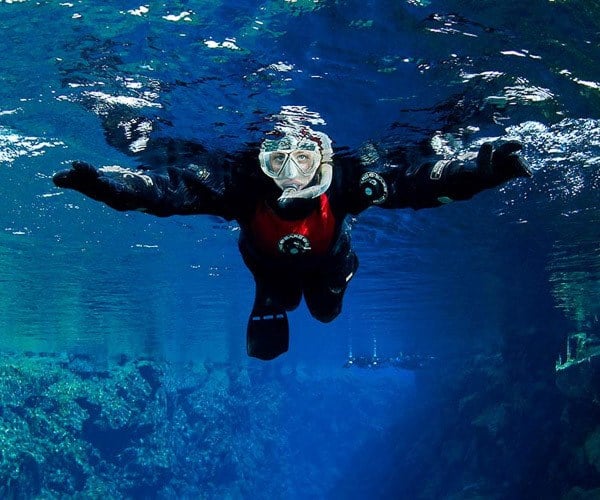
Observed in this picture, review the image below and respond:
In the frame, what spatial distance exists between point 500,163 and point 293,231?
6.52ft

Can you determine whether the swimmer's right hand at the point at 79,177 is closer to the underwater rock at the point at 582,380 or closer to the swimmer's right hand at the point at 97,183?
the swimmer's right hand at the point at 97,183

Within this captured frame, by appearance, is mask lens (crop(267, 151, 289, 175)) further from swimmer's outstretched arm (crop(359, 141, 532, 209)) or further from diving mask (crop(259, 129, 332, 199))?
swimmer's outstretched arm (crop(359, 141, 532, 209))

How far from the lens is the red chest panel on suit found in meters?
4.52

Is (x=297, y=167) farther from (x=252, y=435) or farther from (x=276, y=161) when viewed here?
(x=252, y=435)

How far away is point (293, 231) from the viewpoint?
4.51 meters

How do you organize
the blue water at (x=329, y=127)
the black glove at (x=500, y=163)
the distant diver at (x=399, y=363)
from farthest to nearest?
the distant diver at (x=399, y=363) → the blue water at (x=329, y=127) → the black glove at (x=500, y=163)

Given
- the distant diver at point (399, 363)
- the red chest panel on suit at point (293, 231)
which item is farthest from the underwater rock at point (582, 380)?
the red chest panel on suit at point (293, 231)

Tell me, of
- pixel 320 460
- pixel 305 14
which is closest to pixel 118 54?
pixel 305 14

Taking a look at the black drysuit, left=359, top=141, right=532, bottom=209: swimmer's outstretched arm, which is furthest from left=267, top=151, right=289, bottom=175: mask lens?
left=359, top=141, right=532, bottom=209: swimmer's outstretched arm

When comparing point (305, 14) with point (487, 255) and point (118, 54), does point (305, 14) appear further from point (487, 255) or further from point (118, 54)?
point (487, 255)

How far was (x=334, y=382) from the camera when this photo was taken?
48188mm

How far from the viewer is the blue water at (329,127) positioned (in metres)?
7.03

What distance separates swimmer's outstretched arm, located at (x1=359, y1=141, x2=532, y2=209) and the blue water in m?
3.74

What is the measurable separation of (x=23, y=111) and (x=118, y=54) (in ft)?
11.7
